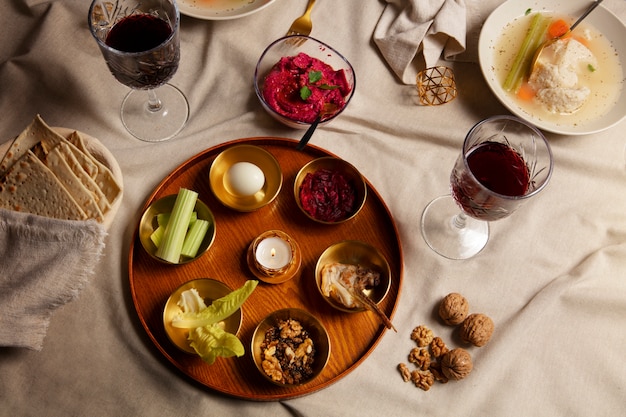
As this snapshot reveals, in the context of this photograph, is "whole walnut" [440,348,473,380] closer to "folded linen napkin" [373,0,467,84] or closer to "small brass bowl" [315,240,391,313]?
"small brass bowl" [315,240,391,313]

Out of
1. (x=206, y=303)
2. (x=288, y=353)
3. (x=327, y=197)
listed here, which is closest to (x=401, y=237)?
(x=327, y=197)

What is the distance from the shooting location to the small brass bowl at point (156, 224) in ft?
5.25

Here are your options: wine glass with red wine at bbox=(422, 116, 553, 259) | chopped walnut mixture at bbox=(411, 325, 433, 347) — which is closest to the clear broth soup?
wine glass with red wine at bbox=(422, 116, 553, 259)

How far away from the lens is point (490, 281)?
5.65 ft

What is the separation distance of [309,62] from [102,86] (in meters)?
0.68

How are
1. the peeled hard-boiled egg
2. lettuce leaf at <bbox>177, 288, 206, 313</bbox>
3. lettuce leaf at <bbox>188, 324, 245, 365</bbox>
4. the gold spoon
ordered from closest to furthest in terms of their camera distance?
lettuce leaf at <bbox>188, 324, 245, 365</bbox>
lettuce leaf at <bbox>177, 288, 206, 313</bbox>
the peeled hard-boiled egg
the gold spoon

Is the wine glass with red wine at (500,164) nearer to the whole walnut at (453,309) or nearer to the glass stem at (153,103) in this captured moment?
the whole walnut at (453,309)

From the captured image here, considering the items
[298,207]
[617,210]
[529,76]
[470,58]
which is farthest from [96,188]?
[617,210]

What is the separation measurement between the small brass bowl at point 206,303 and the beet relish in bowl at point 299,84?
557 millimetres

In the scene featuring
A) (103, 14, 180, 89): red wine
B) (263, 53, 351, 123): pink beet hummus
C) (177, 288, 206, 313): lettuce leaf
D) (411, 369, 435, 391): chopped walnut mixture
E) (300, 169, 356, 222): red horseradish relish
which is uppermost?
(103, 14, 180, 89): red wine

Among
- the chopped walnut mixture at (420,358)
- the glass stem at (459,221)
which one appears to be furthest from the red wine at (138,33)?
the chopped walnut mixture at (420,358)

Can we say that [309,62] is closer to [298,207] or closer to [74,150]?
[298,207]

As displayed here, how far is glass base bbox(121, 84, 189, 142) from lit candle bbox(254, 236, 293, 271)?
0.49m

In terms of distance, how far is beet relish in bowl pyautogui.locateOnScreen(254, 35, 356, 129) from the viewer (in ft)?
5.83
